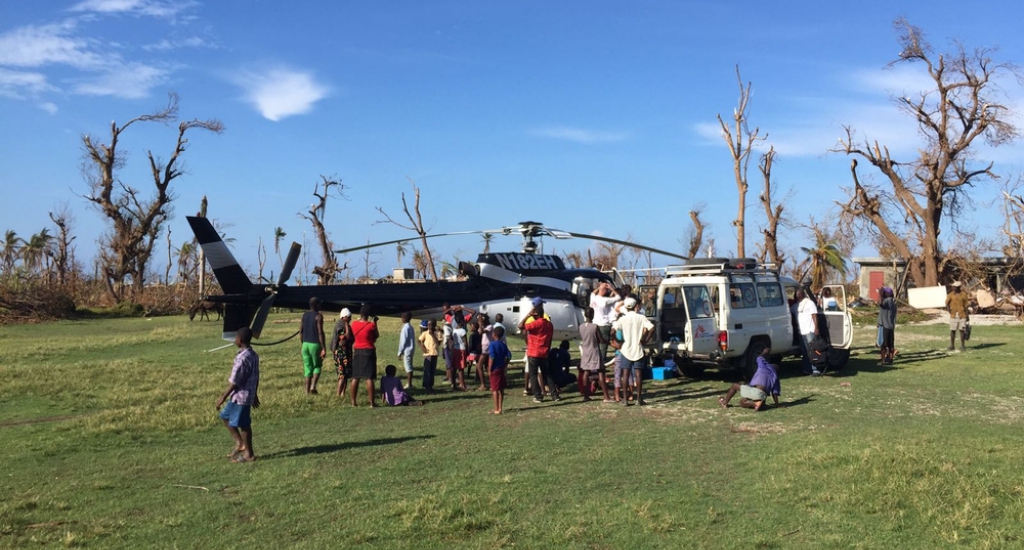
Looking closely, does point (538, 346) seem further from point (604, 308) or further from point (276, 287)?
point (276, 287)

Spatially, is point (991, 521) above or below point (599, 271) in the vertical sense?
below

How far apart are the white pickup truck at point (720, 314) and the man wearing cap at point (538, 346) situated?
2.11 metres

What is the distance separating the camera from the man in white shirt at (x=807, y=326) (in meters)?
14.4

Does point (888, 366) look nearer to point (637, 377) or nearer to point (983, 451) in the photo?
point (637, 377)

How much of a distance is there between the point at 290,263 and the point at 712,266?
25.1 feet

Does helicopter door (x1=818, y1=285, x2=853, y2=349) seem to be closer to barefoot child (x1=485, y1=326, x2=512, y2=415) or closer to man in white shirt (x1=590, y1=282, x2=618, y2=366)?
man in white shirt (x1=590, y1=282, x2=618, y2=366)

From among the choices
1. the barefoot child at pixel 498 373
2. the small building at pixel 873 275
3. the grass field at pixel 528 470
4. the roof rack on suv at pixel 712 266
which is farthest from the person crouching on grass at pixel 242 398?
the small building at pixel 873 275

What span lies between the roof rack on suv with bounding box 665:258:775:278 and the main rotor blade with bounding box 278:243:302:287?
6734mm

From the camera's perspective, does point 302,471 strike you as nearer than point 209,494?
No

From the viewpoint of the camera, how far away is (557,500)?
664 cm

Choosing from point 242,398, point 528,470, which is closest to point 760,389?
point 528,470

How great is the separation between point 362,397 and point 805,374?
330 inches

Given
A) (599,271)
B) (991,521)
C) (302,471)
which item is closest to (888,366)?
(599,271)

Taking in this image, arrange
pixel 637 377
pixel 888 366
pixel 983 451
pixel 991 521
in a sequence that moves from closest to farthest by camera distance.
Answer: pixel 991 521 → pixel 983 451 → pixel 637 377 → pixel 888 366
